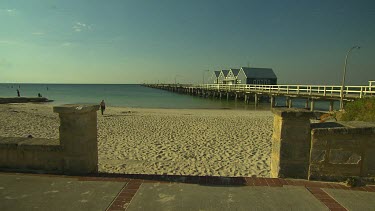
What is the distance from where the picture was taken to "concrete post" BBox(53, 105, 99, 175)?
3773 millimetres

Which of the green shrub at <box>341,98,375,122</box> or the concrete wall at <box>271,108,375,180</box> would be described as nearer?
the concrete wall at <box>271,108,375,180</box>

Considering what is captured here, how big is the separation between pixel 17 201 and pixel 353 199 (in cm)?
402

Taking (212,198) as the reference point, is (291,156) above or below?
above

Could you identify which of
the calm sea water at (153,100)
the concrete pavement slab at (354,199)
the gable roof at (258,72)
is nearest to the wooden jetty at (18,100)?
the calm sea water at (153,100)

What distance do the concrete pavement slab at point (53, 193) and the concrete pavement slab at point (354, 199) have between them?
2747 mm

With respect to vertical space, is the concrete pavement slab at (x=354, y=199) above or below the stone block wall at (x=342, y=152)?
below

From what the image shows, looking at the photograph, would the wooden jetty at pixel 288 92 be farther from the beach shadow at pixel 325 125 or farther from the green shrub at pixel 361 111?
the beach shadow at pixel 325 125

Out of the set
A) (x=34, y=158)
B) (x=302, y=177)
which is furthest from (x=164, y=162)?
(x=302, y=177)

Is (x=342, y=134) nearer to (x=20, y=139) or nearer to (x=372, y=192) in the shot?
(x=372, y=192)

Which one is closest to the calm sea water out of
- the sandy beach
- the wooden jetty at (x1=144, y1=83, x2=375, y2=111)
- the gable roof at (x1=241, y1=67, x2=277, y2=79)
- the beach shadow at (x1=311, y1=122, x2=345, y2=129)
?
the wooden jetty at (x1=144, y1=83, x2=375, y2=111)

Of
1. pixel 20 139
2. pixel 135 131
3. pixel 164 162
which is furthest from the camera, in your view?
pixel 135 131

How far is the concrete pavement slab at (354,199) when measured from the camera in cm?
295

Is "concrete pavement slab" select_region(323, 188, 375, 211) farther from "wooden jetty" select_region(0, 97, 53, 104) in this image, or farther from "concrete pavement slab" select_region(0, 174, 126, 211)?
"wooden jetty" select_region(0, 97, 53, 104)

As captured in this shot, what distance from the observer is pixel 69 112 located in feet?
12.2
